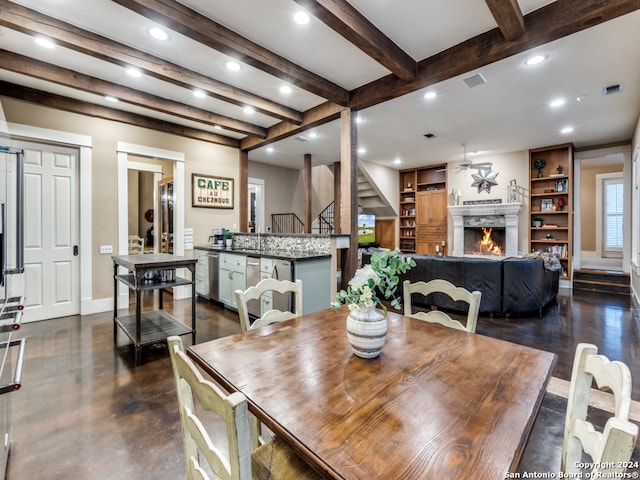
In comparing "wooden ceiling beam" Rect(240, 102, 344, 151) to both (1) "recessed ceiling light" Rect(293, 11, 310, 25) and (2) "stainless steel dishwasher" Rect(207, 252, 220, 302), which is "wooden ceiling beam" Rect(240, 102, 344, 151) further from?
(2) "stainless steel dishwasher" Rect(207, 252, 220, 302)

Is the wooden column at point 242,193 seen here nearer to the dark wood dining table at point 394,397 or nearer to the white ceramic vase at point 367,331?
the dark wood dining table at point 394,397

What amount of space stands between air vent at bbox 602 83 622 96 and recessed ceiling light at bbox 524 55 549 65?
143cm

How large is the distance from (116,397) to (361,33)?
11.3 feet

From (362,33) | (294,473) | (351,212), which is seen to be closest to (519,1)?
(362,33)

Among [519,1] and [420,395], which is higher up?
[519,1]

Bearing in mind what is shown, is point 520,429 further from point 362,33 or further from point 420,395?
point 362,33

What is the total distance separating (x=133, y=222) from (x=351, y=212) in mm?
7107

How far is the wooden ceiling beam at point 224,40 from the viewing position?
2.34m

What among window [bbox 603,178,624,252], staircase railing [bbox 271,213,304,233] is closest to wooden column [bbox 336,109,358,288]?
staircase railing [bbox 271,213,304,233]

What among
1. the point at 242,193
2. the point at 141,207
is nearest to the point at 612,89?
the point at 242,193

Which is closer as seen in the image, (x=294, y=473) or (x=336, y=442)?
(x=336, y=442)

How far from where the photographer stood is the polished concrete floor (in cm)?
165

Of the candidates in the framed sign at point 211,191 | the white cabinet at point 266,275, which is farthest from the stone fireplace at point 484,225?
the white cabinet at point 266,275

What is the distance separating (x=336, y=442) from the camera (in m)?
0.77
